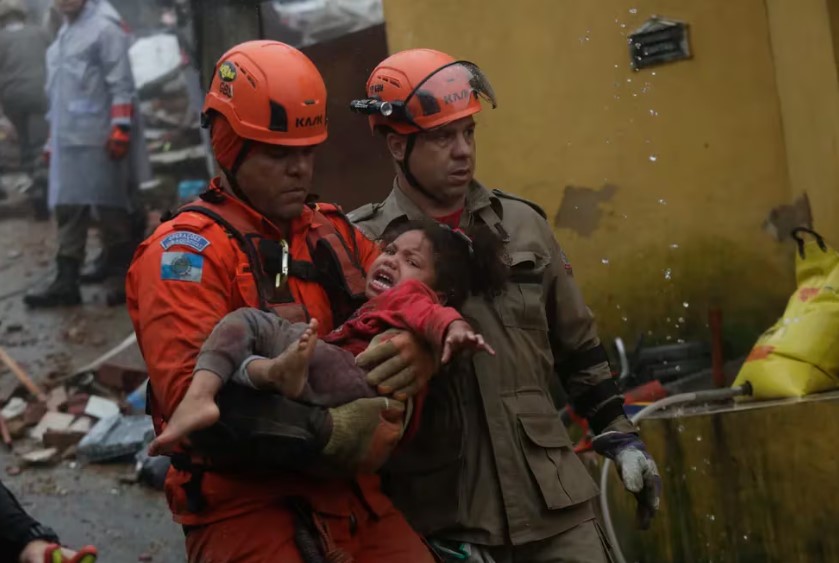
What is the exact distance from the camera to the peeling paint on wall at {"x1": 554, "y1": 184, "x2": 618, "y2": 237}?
7348 mm

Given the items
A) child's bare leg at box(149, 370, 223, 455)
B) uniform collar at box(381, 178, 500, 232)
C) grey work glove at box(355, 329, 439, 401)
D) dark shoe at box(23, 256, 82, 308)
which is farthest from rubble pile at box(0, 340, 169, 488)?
child's bare leg at box(149, 370, 223, 455)

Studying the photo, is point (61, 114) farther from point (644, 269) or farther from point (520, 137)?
point (644, 269)

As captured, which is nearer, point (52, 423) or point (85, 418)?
point (52, 423)

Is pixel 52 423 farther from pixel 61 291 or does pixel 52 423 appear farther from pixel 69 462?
pixel 61 291

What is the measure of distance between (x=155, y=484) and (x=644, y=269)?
3.21 metres

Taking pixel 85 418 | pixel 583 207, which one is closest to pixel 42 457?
pixel 85 418

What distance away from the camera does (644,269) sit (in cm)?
729

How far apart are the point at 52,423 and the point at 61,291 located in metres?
1.74

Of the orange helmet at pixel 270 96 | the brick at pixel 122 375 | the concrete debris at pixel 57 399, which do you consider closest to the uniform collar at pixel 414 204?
the orange helmet at pixel 270 96

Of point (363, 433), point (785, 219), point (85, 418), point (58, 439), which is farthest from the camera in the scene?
point (85, 418)

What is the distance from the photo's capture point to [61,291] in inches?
402

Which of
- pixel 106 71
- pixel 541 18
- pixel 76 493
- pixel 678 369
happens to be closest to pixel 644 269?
pixel 678 369

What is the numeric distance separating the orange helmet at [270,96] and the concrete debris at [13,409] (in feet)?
19.6

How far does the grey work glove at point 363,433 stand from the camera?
3.20 meters
